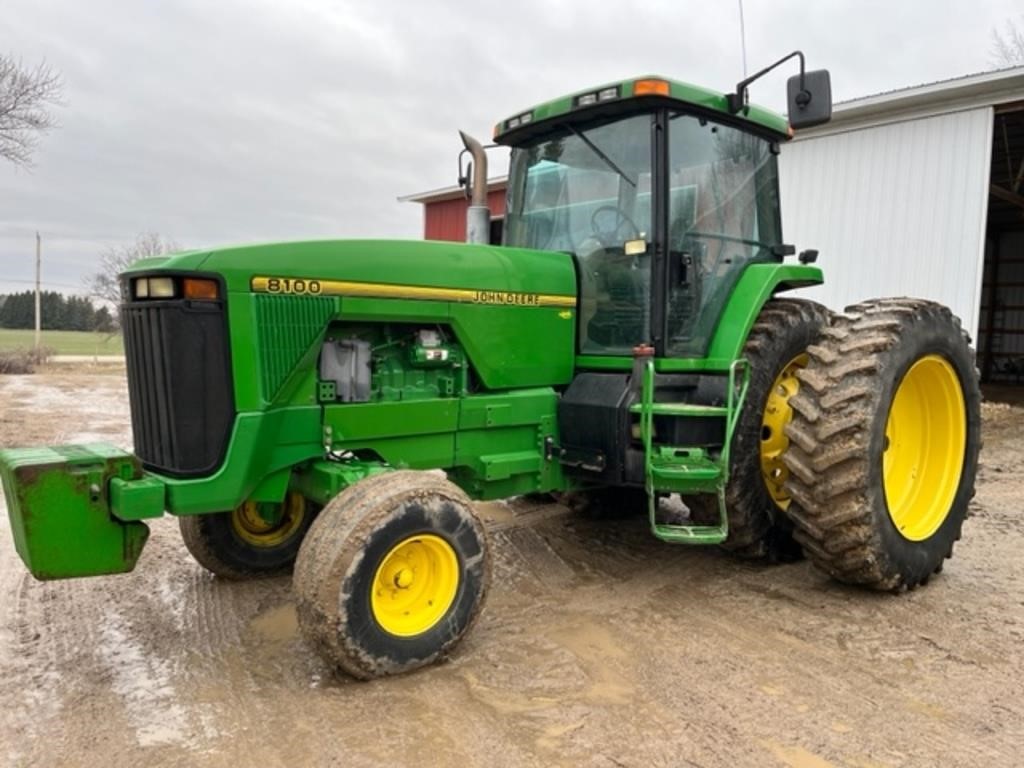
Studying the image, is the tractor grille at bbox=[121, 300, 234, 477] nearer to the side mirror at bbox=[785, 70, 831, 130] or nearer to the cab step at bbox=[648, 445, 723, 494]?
the cab step at bbox=[648, 445, 723, 494]

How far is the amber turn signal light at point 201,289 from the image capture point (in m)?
3.08

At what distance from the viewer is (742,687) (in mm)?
3002

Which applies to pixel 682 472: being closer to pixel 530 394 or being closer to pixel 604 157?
pixel 530 394

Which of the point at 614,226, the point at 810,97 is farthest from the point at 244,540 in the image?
the point at 810,97

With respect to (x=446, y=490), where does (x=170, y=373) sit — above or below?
above

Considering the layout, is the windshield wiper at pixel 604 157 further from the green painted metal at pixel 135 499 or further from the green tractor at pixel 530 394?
the green painted metal at pixel 135 499

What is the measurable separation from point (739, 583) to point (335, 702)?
2308 millimetres

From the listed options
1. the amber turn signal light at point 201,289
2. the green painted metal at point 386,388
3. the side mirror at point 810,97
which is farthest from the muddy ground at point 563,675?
the side mirror at point 810,97

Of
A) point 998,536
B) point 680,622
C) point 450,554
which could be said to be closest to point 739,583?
point 680,622

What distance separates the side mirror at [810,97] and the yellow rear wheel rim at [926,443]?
1.48 meters

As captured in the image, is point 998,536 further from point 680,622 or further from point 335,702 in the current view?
point 335,702

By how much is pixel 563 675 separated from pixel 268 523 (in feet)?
6.51

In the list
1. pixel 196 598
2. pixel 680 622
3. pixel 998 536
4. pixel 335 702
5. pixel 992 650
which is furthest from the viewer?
pixel 998 536

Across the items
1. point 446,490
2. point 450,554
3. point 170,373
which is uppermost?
point 170,373
